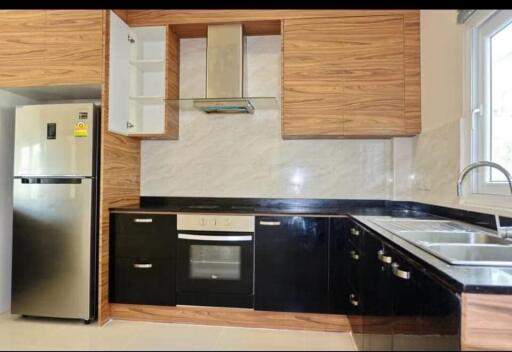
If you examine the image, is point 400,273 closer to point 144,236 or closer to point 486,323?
point 486,323

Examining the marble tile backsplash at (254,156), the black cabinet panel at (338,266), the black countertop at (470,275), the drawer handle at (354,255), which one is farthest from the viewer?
the marble tile backsplash at (254,156)

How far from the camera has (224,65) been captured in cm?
260

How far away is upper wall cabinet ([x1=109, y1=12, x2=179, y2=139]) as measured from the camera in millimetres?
2422

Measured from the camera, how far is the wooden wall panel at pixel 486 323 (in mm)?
773

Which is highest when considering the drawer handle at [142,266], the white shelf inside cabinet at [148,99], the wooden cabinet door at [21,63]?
the wooden cabinet door at [21,63]

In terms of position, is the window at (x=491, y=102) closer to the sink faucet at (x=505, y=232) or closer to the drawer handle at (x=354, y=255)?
the sink faucet at (x=505, y=232)

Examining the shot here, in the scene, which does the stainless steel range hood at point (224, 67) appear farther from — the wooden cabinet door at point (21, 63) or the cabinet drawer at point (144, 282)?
the cabinet drawer at point (144, 282)

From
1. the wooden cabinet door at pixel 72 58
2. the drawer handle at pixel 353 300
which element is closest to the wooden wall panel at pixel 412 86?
the drawer handle at pixel 353 300

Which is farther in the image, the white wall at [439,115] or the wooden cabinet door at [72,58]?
the wooden cabinet door at [72,58]

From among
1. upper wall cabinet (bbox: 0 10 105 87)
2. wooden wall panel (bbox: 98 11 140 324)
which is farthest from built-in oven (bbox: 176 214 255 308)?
upper wall cabinet (bbox: 0 10 105 87)

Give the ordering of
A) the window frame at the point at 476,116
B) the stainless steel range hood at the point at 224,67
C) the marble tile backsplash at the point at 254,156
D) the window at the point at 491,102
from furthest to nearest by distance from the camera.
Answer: the marble tile backsplash at the point at 254,156
the stainless steel range hood at the point at 224,67
the window frame at the point at 476,116
the window at the point at 491,102

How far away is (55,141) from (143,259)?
100 cm

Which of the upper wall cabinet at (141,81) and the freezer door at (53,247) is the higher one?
the upper wall cabinet at (141,81)

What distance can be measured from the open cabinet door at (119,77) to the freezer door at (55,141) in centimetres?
17
